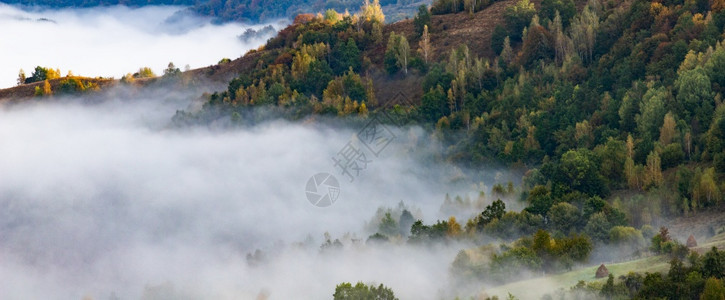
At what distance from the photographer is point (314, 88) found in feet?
448

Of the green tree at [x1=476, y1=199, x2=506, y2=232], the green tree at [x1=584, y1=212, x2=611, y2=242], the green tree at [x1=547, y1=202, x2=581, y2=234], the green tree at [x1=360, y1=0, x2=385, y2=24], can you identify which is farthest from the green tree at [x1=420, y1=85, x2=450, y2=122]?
the green tree at [x1=584, y1=212, x2=611, y2=242]

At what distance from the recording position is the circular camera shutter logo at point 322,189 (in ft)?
407

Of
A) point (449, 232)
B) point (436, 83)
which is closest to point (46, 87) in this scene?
point (436, 83)

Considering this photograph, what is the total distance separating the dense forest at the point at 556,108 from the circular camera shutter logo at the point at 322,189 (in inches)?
322

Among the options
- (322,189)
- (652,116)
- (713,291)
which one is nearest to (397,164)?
(322,189)

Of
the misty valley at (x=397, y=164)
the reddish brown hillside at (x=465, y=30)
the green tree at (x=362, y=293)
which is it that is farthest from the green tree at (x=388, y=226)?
the reddish brown hillside at (x=465, y=30)

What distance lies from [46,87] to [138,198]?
67.1 ft

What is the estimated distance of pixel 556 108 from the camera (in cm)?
11269

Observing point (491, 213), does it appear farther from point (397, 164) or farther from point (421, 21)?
point (421, 21)

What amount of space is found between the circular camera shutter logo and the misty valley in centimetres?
36

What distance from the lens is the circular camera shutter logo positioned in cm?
12406

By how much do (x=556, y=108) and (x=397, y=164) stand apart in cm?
2008

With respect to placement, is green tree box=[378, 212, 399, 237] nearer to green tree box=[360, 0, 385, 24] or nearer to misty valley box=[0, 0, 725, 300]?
misty valley box=[0, 0, 725, 300]

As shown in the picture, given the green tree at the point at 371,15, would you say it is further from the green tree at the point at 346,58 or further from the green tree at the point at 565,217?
the green tree at the point at 565,217
